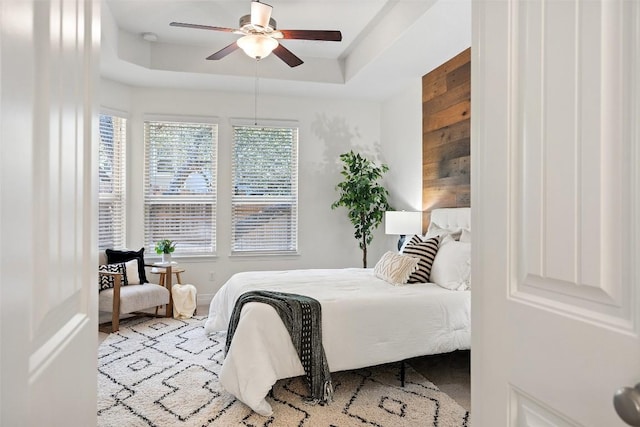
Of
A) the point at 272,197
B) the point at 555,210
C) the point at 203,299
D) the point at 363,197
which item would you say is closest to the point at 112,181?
the point at 203,299

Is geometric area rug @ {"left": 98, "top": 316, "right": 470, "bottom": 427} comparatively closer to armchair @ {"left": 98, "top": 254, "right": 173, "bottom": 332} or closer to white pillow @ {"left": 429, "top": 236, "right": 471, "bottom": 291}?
armchair @ {"left": 98, "top": 254, "right": 173, "bottom": 332}

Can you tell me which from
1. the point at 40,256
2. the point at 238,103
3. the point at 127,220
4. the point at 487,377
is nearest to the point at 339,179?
the point at 238,103

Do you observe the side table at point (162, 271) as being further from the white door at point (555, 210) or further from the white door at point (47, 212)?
the white door at point (555, 210)

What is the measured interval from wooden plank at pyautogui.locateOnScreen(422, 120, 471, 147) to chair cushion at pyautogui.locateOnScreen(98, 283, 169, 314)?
3.41 meters

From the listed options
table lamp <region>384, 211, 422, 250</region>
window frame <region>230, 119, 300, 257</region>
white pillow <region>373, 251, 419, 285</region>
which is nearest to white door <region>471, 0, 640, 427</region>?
white pillow <region>373, 251, 419, 285</region>

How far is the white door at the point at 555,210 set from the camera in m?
0.66

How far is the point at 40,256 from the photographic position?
1.88 feet

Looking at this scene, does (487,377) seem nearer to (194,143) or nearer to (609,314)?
(609,314)

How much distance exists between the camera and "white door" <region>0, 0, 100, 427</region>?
457 millimetres

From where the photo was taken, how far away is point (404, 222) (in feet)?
15.2

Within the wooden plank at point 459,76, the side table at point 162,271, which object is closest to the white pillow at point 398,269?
the wooden plank at point 459,76

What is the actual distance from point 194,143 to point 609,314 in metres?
5.40

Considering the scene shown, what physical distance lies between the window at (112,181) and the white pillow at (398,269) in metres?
3.45

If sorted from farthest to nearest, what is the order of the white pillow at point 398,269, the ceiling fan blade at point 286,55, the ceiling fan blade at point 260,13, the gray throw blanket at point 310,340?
the ceiling fan blade at point 286,55, the white pillow at point 398,269, the ceiling fan blade at point 260,13, the gray throw blanket at point 310,340
